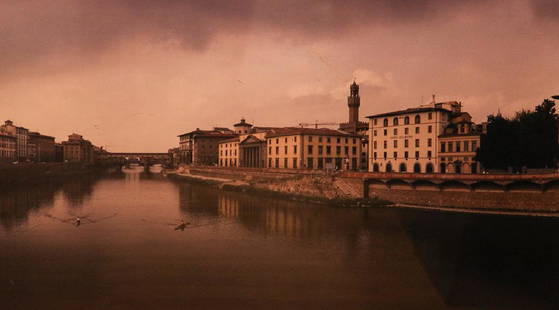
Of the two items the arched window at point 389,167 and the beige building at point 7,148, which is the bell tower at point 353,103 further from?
the beige building at point 7,148

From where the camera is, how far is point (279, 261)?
92.5 ft

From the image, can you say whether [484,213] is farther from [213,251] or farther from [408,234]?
[213,251]

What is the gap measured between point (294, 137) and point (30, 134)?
119 metres

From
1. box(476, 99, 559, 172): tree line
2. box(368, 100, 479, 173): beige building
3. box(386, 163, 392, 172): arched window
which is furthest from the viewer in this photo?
box(386, 163, 392, 172): arched window

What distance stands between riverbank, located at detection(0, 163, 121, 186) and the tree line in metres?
97.4

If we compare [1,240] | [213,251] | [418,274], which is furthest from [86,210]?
[418,274]

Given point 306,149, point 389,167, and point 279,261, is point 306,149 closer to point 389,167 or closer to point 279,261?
point 389,167

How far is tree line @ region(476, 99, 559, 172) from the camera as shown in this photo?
170 feet

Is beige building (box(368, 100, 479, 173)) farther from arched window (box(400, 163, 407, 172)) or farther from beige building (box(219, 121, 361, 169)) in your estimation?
beige building (box(219, 121, 361, 169))

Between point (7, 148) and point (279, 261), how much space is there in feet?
410

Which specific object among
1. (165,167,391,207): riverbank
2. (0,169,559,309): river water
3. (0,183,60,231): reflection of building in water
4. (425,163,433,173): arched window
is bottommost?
(0,169,559,309): river water

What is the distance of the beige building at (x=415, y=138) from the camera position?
62.4 metres

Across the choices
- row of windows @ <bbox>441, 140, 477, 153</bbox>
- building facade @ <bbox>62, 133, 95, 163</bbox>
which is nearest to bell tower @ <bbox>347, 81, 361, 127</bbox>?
row of windows @ <bbox>441, 140, 477, 153</bbox>

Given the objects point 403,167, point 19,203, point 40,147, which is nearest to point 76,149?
point 40,147
